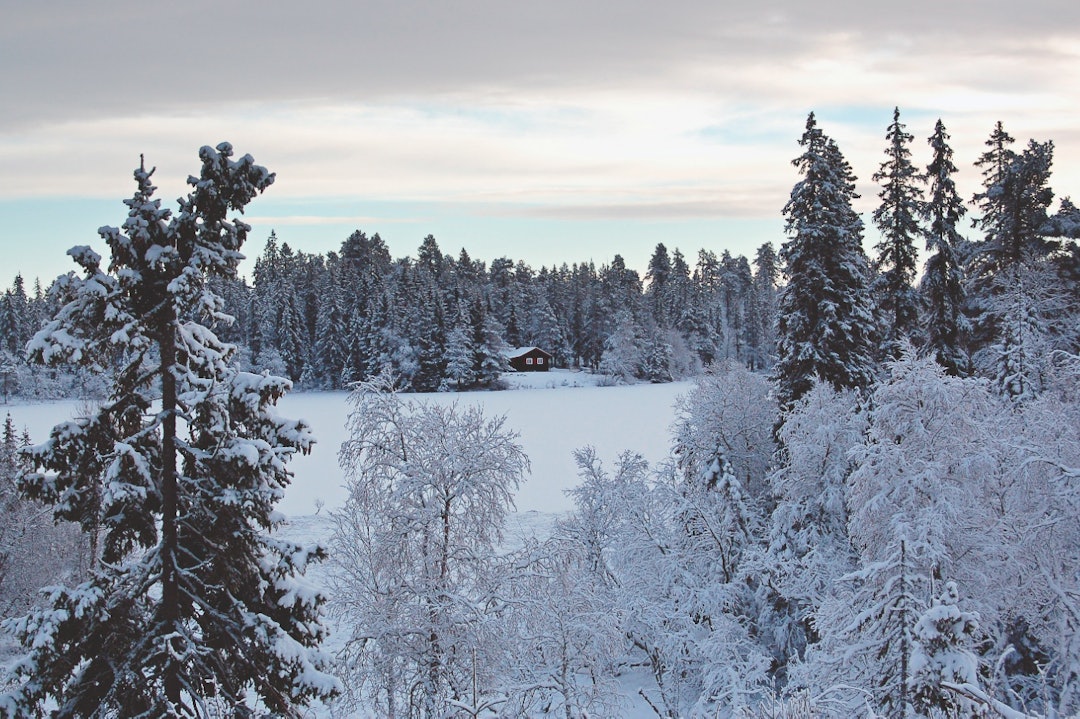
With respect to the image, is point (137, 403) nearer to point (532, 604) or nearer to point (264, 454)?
point (264, 454)

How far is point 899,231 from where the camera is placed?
85.7 ft

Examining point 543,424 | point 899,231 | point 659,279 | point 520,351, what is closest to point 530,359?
point 520,351

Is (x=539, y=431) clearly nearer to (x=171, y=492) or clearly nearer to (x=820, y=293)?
(x=820, y=293)

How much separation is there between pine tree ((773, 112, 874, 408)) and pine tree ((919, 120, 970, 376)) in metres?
2.96

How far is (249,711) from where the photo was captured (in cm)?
793

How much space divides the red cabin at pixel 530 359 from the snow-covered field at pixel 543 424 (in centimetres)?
668

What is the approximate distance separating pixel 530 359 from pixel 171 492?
99.1m

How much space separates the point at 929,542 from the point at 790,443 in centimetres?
596

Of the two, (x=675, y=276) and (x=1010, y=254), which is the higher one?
(x=675, y=276)

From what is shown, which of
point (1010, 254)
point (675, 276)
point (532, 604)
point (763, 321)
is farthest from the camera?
point (675, 276)

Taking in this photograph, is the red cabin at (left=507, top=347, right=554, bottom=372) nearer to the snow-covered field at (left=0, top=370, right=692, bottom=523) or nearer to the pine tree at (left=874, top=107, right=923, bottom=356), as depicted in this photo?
the snow-covered field at (left=0, top=370, right=692, bottom=523)

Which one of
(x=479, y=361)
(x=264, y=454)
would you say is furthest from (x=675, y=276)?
(x=264, y=454)

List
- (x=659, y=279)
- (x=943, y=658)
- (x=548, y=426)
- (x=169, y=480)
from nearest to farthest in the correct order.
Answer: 1. (x=943, y=658)
2. (x=169, y=480)
3. (x=548, y=426)
4. (x=659, y=279)

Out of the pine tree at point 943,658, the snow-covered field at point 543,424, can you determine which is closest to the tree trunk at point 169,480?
the pine tree at point 943,658
